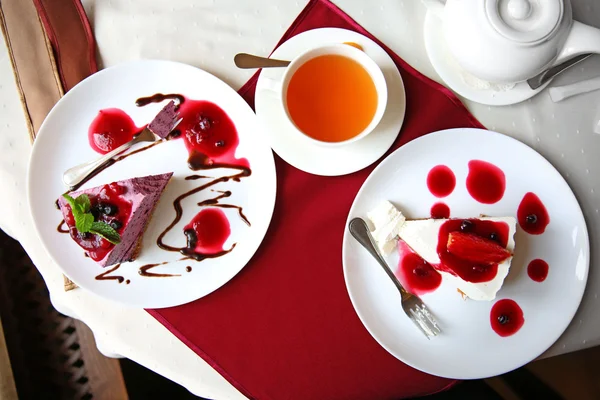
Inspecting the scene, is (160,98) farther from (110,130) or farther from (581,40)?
(581,40)

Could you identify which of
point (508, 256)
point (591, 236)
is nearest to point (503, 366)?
point (508, 256)

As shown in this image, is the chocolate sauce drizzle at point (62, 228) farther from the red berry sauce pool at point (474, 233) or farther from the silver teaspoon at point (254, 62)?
the red berry sauce pool at point (474, 233)

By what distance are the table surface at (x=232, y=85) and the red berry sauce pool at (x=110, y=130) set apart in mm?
167

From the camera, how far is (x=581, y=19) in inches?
54.4

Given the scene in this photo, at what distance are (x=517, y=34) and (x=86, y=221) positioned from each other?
1.19 metres

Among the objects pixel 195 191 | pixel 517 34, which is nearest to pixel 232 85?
pixel 195 191

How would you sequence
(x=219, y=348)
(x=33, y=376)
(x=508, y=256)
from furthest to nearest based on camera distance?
1. (x=33, y=376)
2. (x=219, y=348)
3. (x=508, y=256)

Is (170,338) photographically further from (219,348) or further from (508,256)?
(508,256)

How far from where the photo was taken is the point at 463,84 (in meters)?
1.34

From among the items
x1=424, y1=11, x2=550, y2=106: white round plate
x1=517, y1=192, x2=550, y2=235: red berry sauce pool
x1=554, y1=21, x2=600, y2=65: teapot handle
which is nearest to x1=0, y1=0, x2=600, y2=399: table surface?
x1=424, y1=11, x2=550, y2=106: white round plate

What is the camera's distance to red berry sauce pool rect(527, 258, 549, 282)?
133 centimetres

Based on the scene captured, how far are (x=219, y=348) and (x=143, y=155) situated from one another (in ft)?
1.96

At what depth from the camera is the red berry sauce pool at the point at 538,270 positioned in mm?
1335

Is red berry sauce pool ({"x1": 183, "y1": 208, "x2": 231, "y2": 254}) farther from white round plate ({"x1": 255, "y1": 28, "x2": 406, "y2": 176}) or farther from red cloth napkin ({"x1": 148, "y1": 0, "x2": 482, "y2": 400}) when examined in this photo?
white round plate ({"x1": 255, "y1": 28, "x2": 406, "y2": 176})
